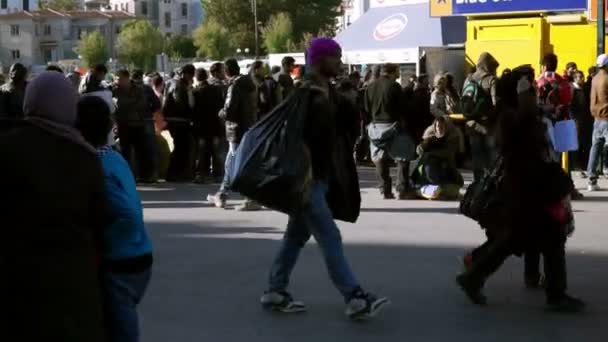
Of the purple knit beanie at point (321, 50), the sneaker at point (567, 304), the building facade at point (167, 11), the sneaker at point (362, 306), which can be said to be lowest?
the sneaker at point (567, 304)

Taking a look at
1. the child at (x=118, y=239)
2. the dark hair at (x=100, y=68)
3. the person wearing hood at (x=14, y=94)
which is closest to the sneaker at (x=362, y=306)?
the child at (x=118, y=239)

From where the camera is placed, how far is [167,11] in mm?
154000

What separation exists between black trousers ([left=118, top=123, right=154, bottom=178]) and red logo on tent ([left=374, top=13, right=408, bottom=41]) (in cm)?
1420

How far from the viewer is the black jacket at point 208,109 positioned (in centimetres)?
1675

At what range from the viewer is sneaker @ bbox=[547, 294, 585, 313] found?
7.80 meters

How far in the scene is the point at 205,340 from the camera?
283 inches

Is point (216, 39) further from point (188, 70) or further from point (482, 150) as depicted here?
point (482, 150)

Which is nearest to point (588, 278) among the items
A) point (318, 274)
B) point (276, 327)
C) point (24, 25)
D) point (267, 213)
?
point (318, 274)

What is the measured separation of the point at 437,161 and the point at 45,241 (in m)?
11.0

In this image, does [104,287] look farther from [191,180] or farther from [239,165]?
[191,180]

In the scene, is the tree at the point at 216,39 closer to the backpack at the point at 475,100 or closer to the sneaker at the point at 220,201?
the sneaker at the point at 220,201

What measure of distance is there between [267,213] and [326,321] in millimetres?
5606

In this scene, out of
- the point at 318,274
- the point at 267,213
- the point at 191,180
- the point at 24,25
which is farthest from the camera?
the point at 24,25

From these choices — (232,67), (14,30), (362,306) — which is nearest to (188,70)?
(232,67)
